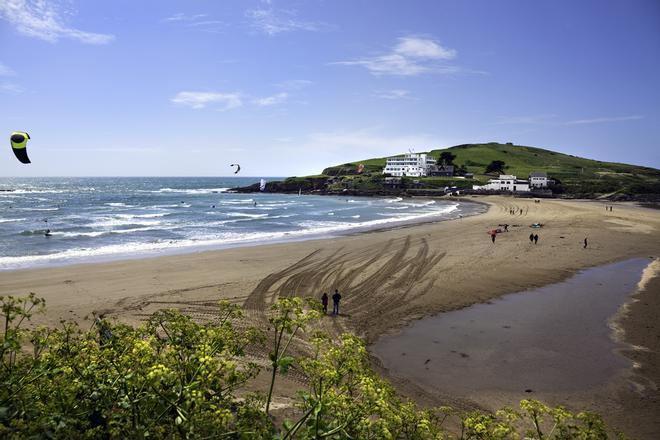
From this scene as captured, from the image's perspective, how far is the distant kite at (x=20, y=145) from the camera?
1261cm

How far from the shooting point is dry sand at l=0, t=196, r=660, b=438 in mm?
18453

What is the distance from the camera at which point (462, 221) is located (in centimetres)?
5762

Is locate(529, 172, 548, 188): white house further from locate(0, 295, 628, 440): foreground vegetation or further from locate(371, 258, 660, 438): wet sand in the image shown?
locate(0, 295, 628, 440): foreground vegetation

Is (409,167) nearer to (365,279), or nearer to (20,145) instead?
(365,279)

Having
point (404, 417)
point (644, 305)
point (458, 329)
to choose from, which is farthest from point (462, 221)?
point (404, 417)

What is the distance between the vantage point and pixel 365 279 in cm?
2584

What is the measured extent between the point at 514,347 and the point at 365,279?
441 inches

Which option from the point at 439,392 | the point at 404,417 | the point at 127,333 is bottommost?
the point at 439,392

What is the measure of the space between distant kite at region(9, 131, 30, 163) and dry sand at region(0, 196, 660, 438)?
8.41 m

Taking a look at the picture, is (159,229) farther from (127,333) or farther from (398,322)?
(127,333)

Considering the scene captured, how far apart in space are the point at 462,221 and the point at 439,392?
4798 centimetres

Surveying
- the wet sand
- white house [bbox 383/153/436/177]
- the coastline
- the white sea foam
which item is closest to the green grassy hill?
white house [bbox 383/153/436/177]

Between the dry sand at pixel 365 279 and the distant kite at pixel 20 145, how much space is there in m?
8.41

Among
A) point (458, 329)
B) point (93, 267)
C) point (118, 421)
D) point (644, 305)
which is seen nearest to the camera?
point (118, 421)
